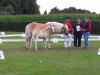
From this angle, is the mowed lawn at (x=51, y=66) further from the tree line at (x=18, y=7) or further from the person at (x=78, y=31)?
the tree line at (x=18, y=7)

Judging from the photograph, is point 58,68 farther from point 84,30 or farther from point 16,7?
point 16,7

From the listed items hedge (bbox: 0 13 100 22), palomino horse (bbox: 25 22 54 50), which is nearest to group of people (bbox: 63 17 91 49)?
palomino horse (bbox: 25 22 54 50)

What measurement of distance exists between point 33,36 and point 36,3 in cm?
6442

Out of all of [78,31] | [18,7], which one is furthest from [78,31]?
[18,7]

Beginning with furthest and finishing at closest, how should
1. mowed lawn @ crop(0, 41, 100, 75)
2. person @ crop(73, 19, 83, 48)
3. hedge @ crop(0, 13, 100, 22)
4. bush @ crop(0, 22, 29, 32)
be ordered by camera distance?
hedge @ crop(0, 13, 100, 22) → bush @ crop(0, 22, 29, 32) → person @ crop(73, 19, 83, 48) → mowed lawn @ crop(0, 41, 100, 75)

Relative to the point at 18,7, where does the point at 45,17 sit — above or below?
below

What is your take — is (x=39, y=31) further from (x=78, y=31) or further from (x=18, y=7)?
(x=18, y=7)

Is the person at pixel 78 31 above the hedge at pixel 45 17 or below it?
above

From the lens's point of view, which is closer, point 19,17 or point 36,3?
point 19,17

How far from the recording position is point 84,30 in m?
23.7

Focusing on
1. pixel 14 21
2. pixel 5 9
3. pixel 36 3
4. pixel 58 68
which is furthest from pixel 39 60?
pixel 36 3

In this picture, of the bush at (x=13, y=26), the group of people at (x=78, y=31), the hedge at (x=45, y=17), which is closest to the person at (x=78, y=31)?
the group of people at (x=78, y=31)

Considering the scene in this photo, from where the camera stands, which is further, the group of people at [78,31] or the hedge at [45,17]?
the hedge at [45,17]

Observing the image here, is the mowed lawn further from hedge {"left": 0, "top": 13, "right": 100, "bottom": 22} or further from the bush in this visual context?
hedge {"left": 0, "top": 13, "right": 100, "bottom": 22}
